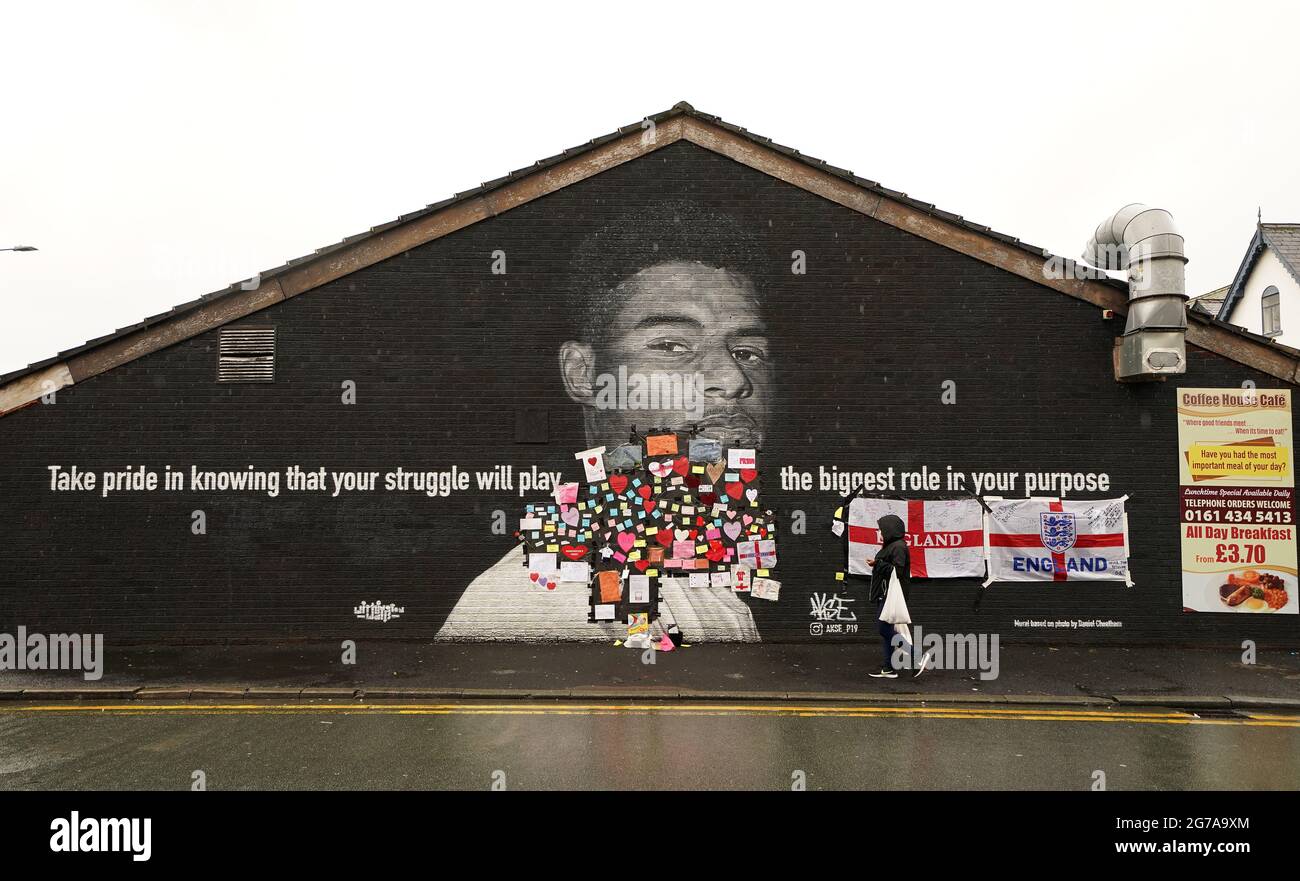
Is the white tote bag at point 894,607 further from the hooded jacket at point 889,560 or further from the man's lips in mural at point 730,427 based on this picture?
the man's lips in mural at point 730,427

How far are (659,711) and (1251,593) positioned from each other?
8.72 meters

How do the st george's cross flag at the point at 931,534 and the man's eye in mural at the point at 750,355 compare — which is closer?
the st george's cross flag at the point at 931,534

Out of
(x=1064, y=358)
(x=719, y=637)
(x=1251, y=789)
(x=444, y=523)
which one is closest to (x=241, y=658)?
(x=444, y=523)

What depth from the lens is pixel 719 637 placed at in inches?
455

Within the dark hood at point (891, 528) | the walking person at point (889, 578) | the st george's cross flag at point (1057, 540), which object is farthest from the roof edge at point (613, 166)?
the walking person at point (889, 578)

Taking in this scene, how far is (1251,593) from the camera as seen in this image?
11602 millimetres

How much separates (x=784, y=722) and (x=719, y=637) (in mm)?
3477

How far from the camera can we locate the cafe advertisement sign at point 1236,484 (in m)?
11.7

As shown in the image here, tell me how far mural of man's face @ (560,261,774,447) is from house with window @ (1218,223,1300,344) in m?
23.1

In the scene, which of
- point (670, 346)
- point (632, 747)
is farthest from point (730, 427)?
point (632, 747)

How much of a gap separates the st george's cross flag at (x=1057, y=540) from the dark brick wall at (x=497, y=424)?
24 centimetres

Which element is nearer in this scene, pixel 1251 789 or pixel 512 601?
pixel 1251 789
